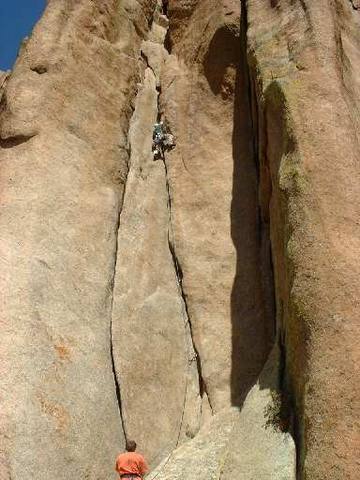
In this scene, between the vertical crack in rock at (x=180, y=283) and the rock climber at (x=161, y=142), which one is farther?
the rock climber at (x=161, y=142)

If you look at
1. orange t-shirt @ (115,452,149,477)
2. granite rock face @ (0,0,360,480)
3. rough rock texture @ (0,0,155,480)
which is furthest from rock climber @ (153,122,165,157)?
orange t-shirt @ (115,452,149,477)

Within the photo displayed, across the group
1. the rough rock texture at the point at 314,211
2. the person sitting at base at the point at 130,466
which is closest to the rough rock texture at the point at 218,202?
the rough rock texture at the point at 314,211

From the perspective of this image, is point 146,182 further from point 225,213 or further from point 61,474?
point 61,474

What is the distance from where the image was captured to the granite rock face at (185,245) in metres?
6.69

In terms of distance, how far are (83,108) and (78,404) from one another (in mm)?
4735

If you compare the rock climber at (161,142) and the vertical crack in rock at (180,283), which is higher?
the rock climber at (161,142)

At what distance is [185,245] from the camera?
33.9 ft

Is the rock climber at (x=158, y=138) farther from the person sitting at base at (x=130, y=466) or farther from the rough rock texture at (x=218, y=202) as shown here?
the person sitting at base at (x=130, y=466)

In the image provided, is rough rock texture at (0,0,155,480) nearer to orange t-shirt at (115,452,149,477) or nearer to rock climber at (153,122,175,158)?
orange t-shirt at (115,452,149,477)

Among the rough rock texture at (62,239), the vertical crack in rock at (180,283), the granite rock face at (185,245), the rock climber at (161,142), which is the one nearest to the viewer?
the granite rock face at (185,245)

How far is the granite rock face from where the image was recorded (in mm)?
6691

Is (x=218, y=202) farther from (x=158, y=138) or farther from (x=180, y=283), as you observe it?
(x=158, y=138)

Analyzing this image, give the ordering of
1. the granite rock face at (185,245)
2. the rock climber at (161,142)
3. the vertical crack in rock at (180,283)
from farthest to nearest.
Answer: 1. the rock climber at (161,142)
2. the vertical crack in rock at (180,283)
3. the granite rock face at (185,245)

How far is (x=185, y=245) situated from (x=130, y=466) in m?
3.90
